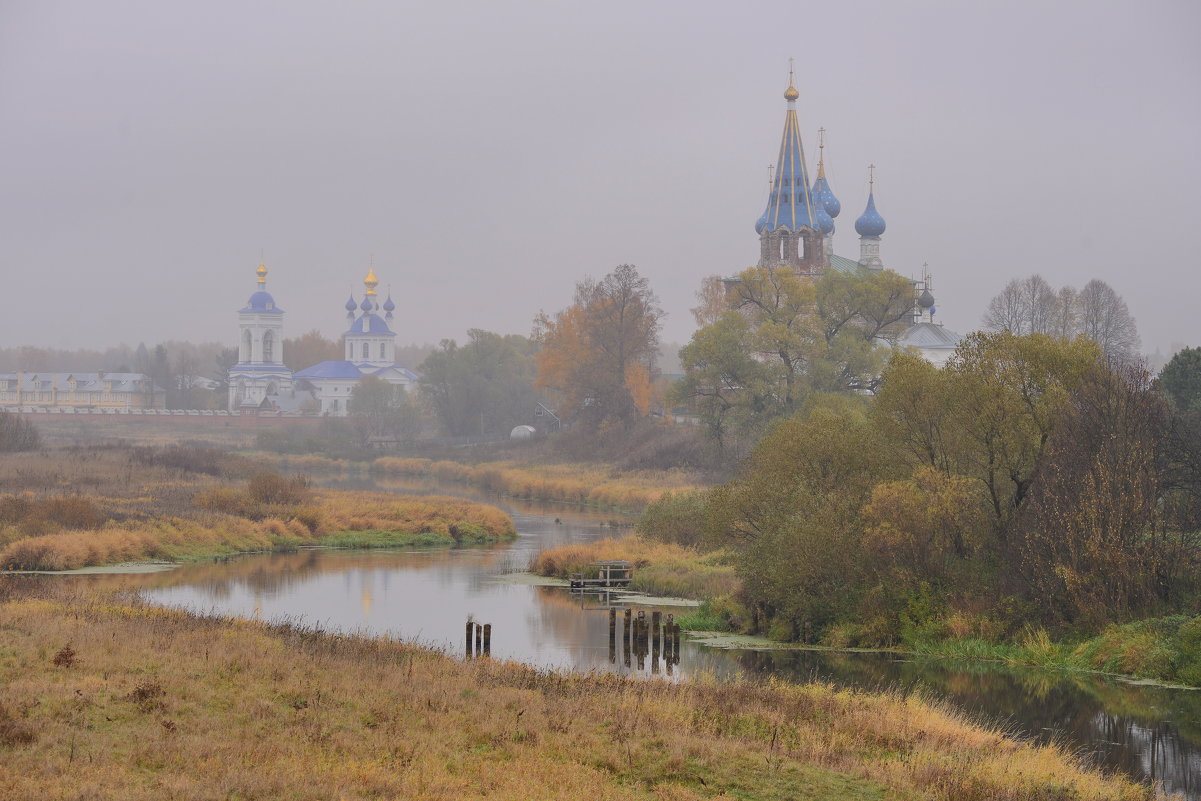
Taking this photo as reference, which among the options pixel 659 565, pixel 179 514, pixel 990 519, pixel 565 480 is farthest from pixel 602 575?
pixel 565 480

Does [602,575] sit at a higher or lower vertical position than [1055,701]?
higher

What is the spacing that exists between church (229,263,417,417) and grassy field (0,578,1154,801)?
421 feet

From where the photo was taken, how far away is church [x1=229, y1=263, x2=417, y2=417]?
5974 inches

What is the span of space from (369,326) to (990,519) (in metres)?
144

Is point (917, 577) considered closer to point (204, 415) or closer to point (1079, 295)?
point (1079, 295)

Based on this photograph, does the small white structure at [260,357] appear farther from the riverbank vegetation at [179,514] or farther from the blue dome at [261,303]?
the riverbank vegetation at [179,514]

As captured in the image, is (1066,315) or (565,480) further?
(1066,315)

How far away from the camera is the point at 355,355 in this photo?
543 ft

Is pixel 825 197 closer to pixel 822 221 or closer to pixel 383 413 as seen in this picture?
pixel 822 221

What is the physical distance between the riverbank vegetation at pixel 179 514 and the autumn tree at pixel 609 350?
27.0m

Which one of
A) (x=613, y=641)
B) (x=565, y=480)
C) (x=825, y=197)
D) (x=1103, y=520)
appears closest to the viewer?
(x=1103, y=520)

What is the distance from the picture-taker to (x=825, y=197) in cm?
9812

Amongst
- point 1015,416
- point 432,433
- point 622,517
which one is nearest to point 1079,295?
point 622,517

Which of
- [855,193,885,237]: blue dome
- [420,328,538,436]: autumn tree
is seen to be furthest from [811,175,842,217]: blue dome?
[420,328,538,436]: autumn tree
